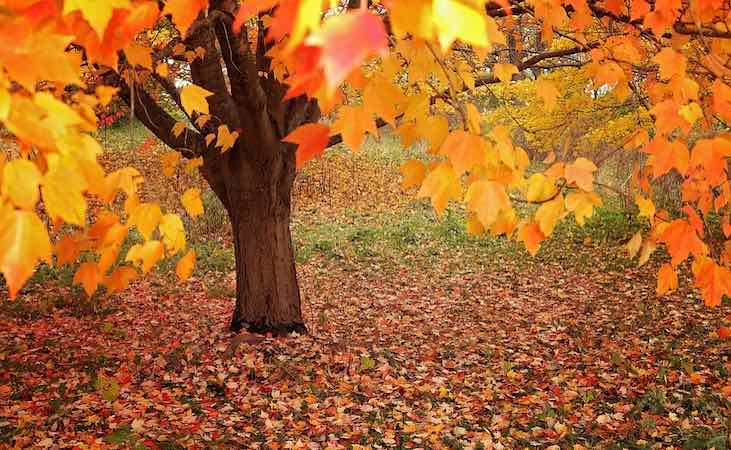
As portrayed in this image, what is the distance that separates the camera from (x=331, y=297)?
849 cm

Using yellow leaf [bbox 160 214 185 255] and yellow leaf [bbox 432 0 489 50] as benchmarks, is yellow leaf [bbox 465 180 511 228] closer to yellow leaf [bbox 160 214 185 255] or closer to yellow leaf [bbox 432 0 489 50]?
yellow leaf [bbox 432 0 489 50]

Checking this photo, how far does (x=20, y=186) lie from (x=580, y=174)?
1.73 m

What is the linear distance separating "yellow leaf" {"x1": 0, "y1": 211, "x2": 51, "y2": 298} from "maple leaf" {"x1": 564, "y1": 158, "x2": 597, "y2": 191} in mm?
1644

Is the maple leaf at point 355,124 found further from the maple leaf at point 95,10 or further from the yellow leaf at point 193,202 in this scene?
the yellow leaf at point 193,202

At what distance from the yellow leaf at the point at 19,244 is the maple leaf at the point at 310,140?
59 centimetres

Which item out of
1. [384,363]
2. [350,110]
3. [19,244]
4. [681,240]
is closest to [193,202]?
[350,110]

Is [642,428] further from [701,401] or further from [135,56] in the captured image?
[135,56]

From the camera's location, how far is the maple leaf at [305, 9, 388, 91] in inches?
31.2

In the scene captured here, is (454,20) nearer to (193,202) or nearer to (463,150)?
(463,150)

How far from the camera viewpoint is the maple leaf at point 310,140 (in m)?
1.49

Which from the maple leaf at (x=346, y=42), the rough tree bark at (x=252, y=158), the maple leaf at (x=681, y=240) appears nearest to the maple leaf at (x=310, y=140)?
the maple leaf at (x=346, y=42)

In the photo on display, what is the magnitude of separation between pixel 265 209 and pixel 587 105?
499cm

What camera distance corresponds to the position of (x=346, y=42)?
825 mm

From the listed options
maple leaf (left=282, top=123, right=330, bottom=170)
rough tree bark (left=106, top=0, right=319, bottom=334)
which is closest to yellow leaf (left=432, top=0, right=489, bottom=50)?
maple leaf (left=282, top=123, right=330, bottom=170)
